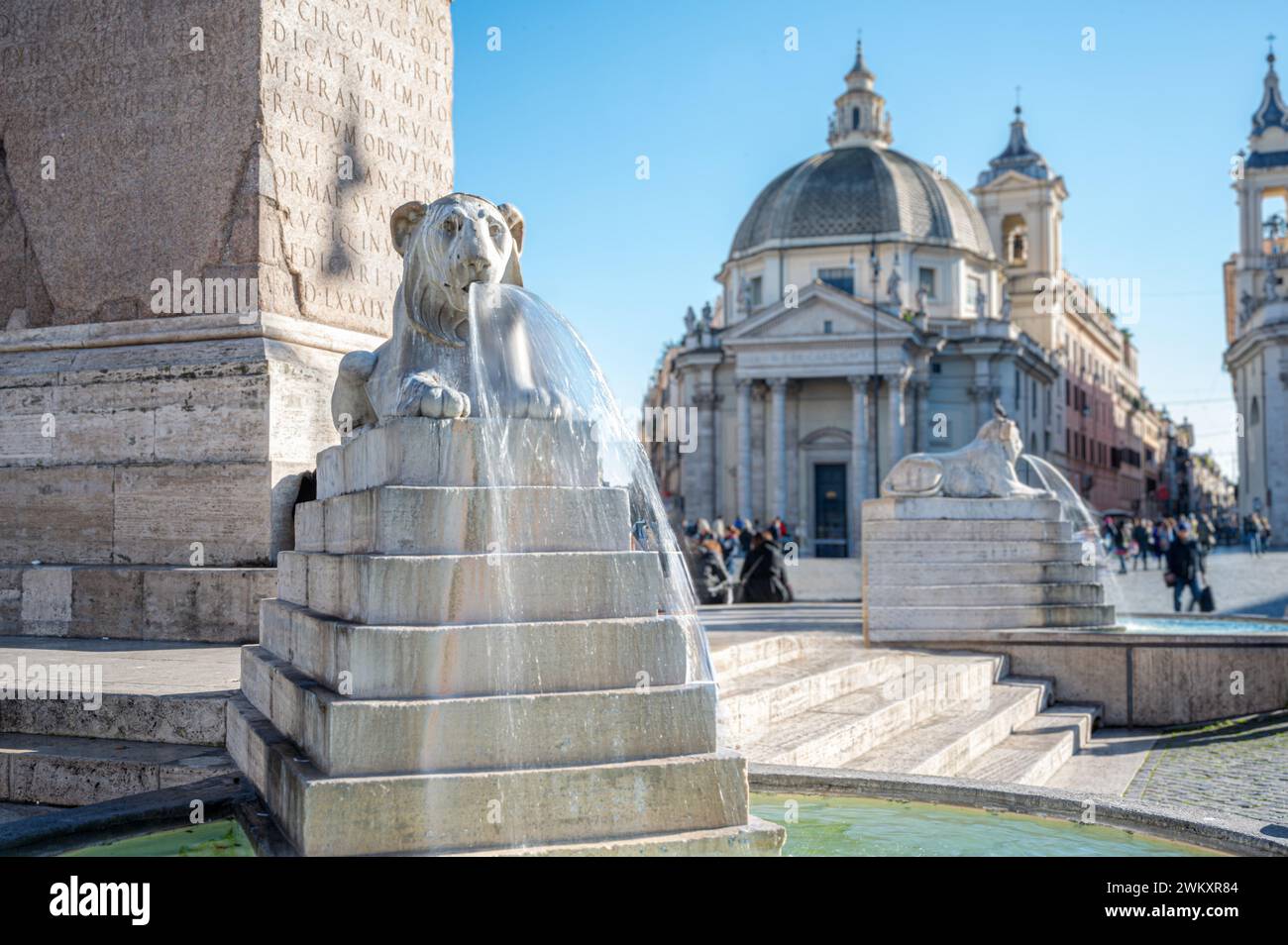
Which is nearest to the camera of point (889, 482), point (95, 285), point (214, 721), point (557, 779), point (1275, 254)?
point (557, 779)

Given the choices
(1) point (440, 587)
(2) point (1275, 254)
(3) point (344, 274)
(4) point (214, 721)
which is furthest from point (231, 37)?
(2) point (1275, 254)

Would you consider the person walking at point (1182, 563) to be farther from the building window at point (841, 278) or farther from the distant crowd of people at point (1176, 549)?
the building window at point (841, 278)

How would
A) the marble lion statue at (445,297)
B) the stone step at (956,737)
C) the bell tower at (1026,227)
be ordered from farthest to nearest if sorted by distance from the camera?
the bell tower at (1026,227), the stone step at (956,737), the marble lion statue at (445,297)

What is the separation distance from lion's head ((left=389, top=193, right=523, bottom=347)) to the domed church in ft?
146

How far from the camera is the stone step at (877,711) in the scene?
617 centimetres

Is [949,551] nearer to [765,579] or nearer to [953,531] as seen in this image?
[953,531]

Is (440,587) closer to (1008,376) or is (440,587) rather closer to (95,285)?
(95,285)

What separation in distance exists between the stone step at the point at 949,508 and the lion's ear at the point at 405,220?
6.98 meters

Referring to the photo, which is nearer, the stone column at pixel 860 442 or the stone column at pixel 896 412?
the stone column at pixel 896 412

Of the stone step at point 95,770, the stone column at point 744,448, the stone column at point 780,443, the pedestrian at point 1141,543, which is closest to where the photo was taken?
the stone step at point 95,770

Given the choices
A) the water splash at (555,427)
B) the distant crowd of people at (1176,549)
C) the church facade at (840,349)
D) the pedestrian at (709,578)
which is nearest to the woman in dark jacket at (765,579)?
the pedestrian at (709,578)

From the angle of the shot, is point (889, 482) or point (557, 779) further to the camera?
point (889, 482)
